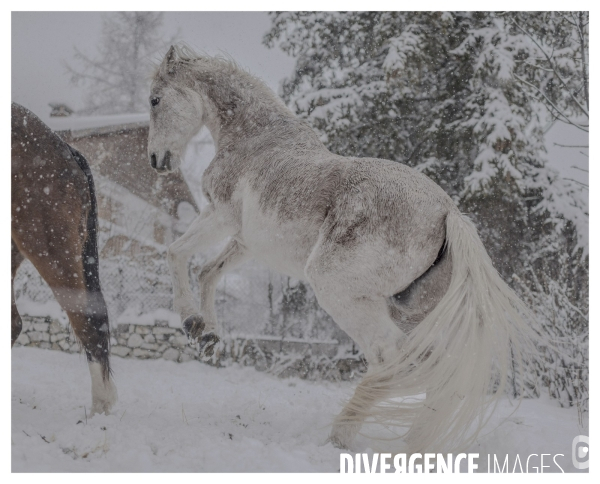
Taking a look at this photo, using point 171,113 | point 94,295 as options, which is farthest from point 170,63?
point 94,295

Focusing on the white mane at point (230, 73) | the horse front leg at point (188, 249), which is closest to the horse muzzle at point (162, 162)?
the horse front leg at point (188, 249)

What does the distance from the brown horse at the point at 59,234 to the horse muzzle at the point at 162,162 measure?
430 millimetres

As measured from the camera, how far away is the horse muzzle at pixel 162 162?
2.51 meters

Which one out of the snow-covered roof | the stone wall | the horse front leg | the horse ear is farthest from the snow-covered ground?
the horse ear

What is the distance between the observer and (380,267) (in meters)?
2.01

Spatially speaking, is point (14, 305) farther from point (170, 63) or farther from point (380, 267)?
point (380, 267)

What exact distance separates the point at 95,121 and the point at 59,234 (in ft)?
3.70

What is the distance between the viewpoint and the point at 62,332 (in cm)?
323

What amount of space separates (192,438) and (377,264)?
3.83 ft

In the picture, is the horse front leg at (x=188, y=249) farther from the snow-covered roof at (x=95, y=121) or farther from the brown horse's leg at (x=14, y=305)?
the snow-covered roof at (x=95, y=121)

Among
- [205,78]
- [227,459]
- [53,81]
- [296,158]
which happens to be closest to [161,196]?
[53,81]

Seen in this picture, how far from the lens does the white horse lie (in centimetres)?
195

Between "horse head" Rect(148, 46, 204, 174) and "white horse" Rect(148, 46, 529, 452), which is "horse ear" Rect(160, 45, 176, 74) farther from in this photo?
"white horse" Rect(148, 46, 529, 452)

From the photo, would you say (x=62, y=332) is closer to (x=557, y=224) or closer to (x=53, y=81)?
(x=53, y=81)
